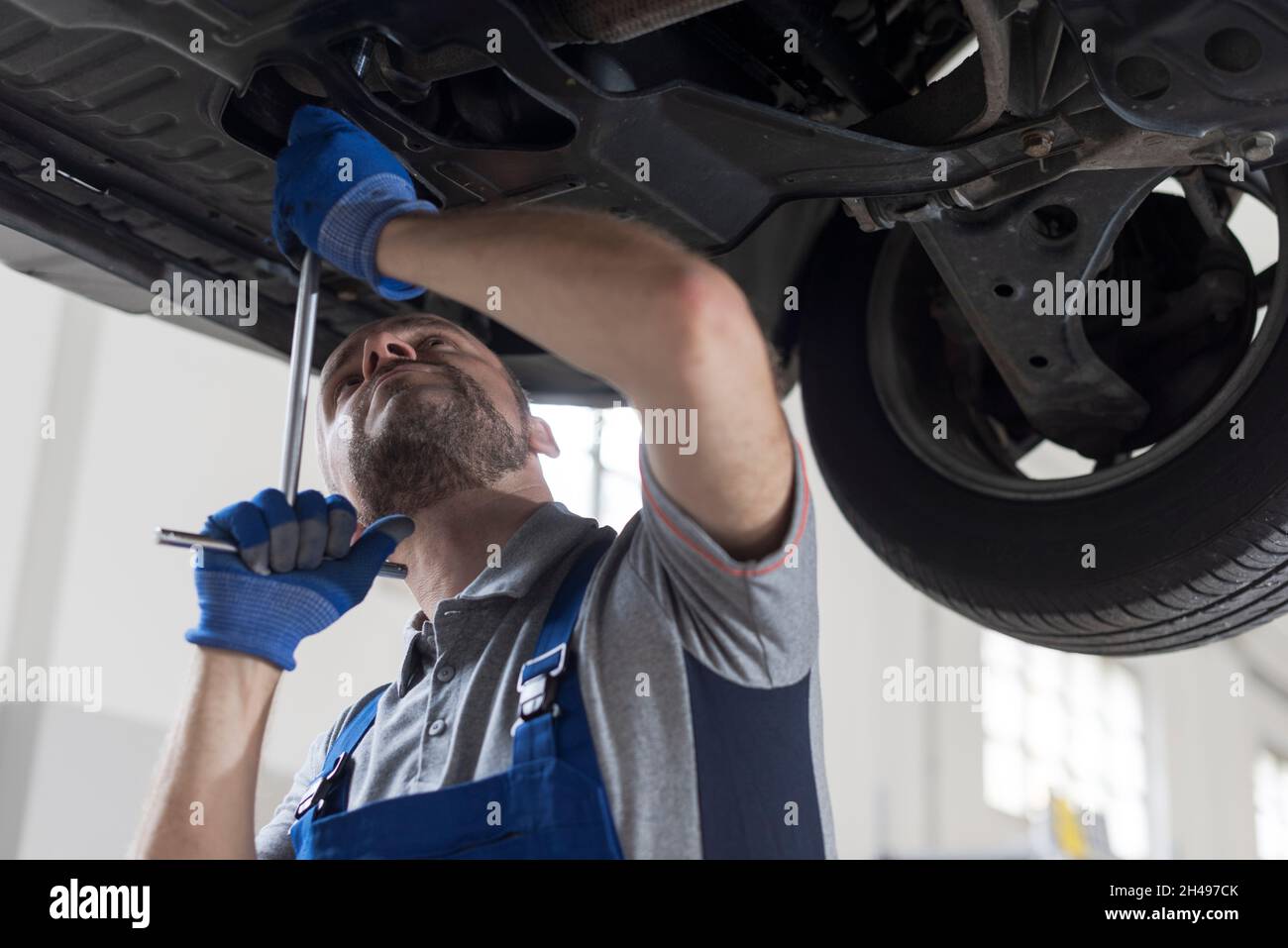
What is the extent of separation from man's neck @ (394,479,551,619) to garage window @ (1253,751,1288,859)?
275 inches

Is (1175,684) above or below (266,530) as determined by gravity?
above

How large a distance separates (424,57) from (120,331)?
306 cm

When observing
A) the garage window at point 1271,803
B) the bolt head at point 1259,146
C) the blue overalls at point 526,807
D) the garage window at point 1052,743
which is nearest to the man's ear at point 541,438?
the blue overalls at point 526,807

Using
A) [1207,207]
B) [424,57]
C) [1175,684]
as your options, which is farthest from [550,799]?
[1175,684]

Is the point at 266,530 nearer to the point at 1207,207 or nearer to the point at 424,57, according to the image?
the point at 424,57

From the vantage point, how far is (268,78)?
1.22 m

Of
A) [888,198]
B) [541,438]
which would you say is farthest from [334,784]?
[888,198]

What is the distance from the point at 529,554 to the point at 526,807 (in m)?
0.29

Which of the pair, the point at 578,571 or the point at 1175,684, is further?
the point at 1175,684

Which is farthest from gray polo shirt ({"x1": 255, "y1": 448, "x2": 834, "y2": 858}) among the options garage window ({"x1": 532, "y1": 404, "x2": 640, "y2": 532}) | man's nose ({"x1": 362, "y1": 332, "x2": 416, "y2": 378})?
garage window ({"x1": 532, "y1": 404, "x2": 640, "y2": 532})
